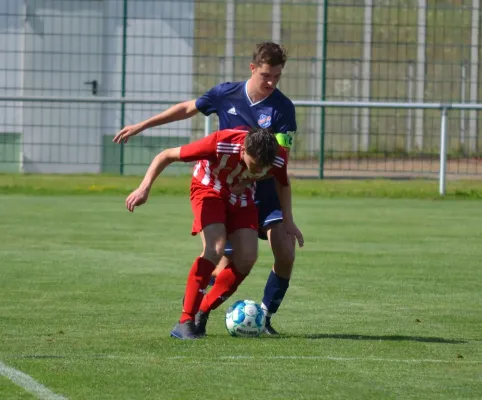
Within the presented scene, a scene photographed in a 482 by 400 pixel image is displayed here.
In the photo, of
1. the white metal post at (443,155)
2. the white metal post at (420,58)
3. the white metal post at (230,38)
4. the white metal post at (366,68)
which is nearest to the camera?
the white metal post at (443,155)

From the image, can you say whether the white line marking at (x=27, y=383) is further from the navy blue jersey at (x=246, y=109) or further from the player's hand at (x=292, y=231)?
the navy blue jersey at (x=246, y=109)

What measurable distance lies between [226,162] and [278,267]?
2.90 ft

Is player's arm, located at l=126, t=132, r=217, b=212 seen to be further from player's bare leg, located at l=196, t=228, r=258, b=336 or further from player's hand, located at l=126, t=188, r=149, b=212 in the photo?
player's bare leg, located at l=196, t=228, r=258, b=336

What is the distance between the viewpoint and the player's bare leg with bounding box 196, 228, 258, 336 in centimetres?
746

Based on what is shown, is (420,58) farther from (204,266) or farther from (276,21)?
(204,266)

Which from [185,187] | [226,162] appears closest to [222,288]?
[226,162]

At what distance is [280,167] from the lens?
7.22 meters

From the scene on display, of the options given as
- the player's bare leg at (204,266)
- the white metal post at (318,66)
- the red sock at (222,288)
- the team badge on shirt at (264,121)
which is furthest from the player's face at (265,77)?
the white metal post at (318,66)

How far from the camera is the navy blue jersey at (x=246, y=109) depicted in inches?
304

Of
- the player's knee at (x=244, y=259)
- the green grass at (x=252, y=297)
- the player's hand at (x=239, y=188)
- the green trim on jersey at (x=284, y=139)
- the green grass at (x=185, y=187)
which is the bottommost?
the green grass at (x=252, y=297)

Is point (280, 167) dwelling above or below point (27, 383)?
above

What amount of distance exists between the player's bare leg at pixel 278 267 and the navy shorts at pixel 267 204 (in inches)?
1.6

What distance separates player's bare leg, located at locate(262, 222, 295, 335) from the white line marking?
196 cm

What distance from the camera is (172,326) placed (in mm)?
7707
